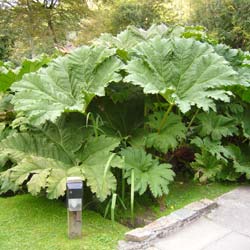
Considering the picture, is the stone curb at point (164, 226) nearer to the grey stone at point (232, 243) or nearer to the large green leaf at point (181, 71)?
the grey stone at point (232, 243)

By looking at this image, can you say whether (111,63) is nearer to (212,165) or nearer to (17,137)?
(17,137)

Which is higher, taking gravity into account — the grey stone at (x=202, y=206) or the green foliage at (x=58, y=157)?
the green foliage at (x=58, y=157)

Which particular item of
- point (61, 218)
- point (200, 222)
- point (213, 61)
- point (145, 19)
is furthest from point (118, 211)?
point (145, 19)

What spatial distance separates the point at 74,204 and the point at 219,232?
86 centimetres

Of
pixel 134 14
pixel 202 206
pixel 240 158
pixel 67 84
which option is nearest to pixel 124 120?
pixel 67 84

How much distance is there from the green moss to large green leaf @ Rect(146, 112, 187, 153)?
0.59 meters

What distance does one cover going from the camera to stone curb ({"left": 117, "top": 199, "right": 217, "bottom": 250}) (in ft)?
6.32

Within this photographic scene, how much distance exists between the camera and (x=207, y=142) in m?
2.66

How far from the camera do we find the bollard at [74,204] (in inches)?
73.0

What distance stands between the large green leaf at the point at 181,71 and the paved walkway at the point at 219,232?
28.3 inches

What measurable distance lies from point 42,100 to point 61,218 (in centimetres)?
74

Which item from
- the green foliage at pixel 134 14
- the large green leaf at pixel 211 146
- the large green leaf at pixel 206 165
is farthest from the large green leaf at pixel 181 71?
the green foliage at pixel 134 14

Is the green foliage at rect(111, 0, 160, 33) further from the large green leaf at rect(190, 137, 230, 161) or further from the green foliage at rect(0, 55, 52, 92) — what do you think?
the large green leaf at rect(190, 137, 230, 161)

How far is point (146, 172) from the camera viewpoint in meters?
2.33
